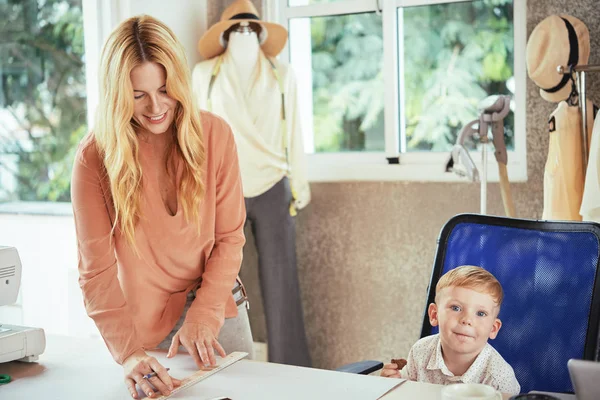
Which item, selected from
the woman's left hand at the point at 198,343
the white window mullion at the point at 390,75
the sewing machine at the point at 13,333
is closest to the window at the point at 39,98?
the white window mullion at the point at 390,75

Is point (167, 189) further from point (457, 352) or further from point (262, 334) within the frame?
point (262, 334)

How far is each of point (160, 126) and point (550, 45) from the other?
60.0 inches

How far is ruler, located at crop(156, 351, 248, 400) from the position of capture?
1.65 meters

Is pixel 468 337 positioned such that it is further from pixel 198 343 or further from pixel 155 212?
pixel 155 212

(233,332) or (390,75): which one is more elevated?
(390,75)

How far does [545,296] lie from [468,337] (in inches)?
11.8

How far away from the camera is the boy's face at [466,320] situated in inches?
67.2

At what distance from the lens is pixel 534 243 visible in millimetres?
1944

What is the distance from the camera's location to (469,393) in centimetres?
134

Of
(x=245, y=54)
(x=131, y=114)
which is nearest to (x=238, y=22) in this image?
(x=245, y=54)

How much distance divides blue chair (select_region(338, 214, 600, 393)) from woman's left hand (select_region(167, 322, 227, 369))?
1.87 feet

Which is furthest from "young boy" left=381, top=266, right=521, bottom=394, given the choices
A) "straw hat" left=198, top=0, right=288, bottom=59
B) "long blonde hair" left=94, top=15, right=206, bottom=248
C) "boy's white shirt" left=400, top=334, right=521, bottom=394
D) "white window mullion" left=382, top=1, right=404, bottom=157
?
"straw hat" left=198, top=0, right=288, bottom=59

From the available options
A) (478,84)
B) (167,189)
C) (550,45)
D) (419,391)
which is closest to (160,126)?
(167,189)

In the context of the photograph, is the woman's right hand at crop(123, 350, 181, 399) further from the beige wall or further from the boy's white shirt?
the beige wall
